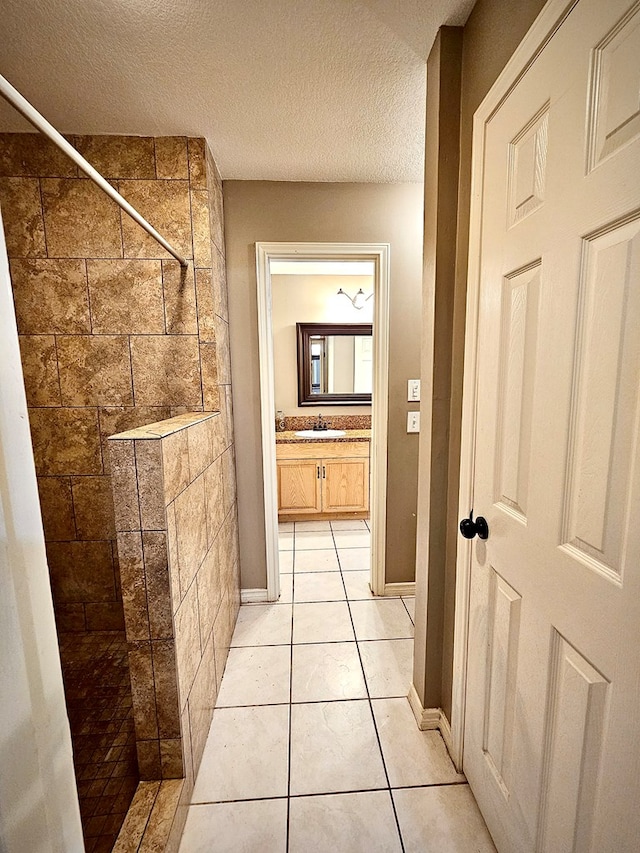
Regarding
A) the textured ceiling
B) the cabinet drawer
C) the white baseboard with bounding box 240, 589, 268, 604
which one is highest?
the textured ceiling

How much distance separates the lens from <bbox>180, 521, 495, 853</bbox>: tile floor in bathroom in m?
1.14

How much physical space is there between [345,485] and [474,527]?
224 centimetres

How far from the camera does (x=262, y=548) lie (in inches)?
89.4

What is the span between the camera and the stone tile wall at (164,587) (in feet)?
3.50

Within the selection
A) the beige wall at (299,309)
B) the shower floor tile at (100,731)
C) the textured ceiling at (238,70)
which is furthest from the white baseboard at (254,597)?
the textured ceiling at (238,70)

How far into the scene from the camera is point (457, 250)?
3.97ft

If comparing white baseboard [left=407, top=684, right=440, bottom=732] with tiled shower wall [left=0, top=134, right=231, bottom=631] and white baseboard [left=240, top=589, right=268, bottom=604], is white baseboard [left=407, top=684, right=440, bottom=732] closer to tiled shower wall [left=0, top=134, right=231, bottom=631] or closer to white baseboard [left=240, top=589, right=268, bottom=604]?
white baseboard [left=240, top=589, right=268, bottom=604]

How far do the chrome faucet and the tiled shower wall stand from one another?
1.93 metres

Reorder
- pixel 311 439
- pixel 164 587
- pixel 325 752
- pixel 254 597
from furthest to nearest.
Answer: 1. pixel 311 439
2. pixel 254 597
3. pixel 325 752
4. pixel 164 587

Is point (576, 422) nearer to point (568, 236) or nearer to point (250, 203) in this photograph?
point (568, 236)

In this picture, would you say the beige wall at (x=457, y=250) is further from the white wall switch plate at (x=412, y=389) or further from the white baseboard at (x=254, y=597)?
the white baseboard at (x=254, y=597)

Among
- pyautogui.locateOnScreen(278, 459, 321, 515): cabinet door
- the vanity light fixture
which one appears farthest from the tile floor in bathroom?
the vanity light fixture

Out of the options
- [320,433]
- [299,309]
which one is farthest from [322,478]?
[299,309]

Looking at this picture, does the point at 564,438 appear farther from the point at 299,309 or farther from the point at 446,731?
the point at 299,309
